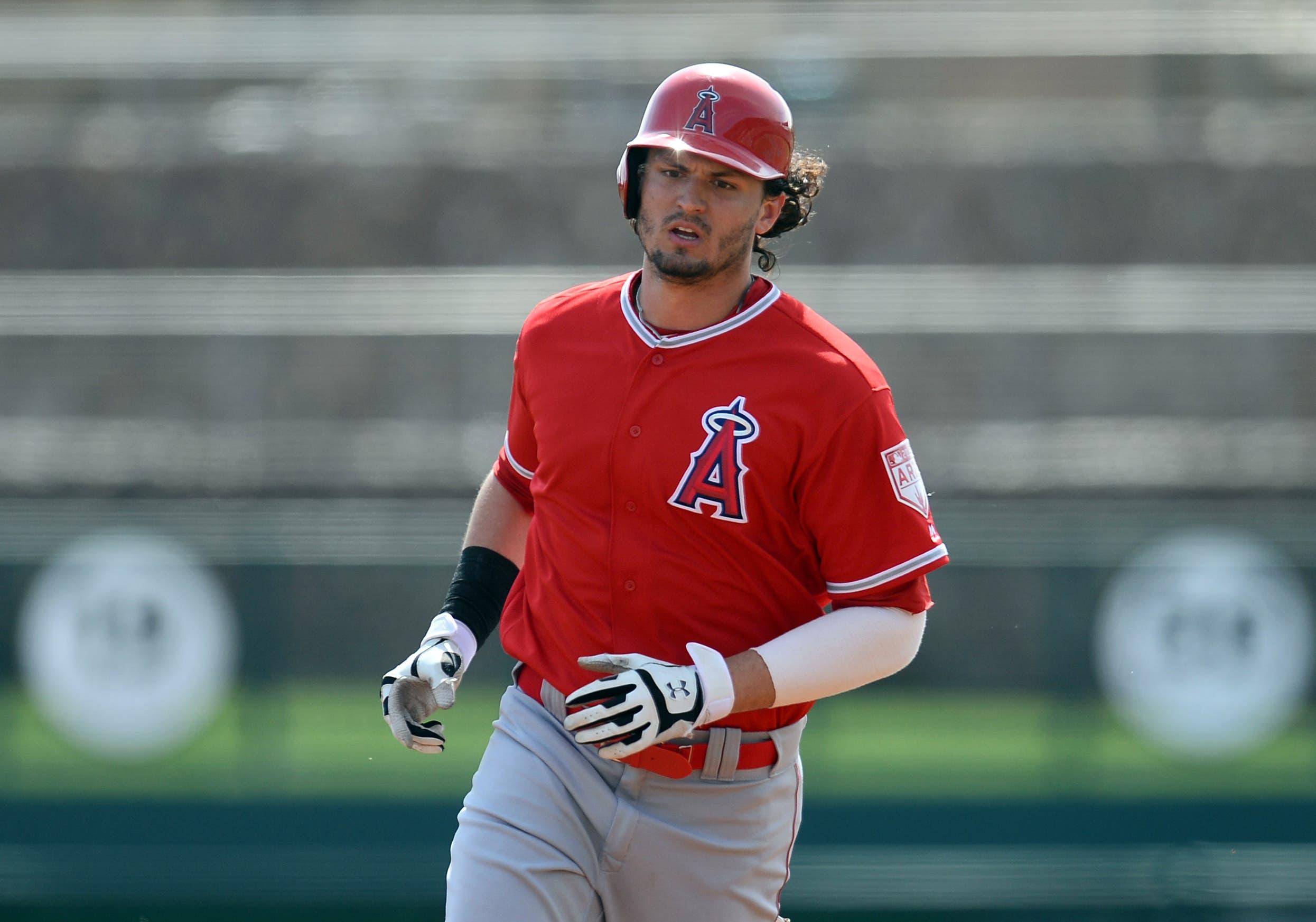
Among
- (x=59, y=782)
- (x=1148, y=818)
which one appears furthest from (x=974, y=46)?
(x=59, y=782)

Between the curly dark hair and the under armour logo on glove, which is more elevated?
the curly dark hair

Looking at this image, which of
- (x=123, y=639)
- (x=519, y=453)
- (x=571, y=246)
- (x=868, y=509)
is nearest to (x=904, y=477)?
(x=868, y=509)

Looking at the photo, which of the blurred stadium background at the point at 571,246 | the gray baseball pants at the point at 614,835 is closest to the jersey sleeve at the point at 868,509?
the gray baseball pants at the point at 614,835

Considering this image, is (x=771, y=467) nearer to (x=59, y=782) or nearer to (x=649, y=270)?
(x=649, y=270)

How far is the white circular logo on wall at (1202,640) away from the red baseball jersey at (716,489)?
13.9 ft

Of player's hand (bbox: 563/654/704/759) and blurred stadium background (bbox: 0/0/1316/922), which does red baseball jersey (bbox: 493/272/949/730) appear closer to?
player's hand (bbox: 563/654/704/759)

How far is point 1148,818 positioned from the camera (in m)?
5.71

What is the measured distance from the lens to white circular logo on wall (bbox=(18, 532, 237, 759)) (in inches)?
245

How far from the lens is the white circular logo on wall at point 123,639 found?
245 inches

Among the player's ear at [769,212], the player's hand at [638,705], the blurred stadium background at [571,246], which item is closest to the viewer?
the player's hand at [638,705]

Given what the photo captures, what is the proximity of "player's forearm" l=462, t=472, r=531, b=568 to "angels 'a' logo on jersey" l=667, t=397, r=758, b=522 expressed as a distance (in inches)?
21.7

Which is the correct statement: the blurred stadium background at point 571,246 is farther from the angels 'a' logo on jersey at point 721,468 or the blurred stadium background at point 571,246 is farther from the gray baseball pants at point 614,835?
the angels 'a' logo on jersey at point 721,468

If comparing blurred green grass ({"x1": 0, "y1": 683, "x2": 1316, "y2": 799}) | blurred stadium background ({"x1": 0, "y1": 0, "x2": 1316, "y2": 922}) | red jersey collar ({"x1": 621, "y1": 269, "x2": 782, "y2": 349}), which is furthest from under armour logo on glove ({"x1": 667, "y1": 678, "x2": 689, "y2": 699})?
blurred stadium background ({"x1": 0, "y1": 0, "x2": 1316, "y2": 922})

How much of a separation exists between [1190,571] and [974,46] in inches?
274
